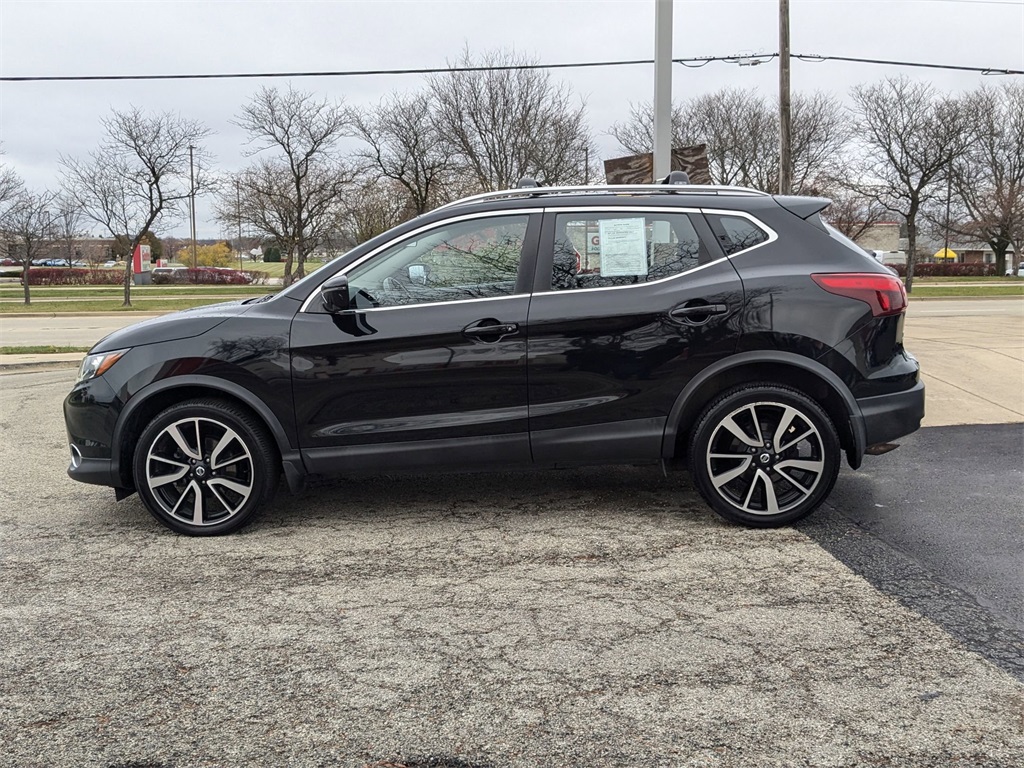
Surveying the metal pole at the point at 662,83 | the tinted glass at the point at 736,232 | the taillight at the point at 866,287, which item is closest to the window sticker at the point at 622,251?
the tinted glass at the point at 736,232

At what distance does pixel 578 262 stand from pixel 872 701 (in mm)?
2657

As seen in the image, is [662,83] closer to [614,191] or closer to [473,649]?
[614,191]

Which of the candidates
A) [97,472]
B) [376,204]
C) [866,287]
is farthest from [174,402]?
[376,204]

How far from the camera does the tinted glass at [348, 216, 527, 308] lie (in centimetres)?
478

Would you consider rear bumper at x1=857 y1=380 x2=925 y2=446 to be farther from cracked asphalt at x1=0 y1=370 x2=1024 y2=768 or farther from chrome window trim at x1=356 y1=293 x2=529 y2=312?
chrome window trim at x1=356 y1=293 x2=529 y2=312

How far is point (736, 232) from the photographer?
4.86 m

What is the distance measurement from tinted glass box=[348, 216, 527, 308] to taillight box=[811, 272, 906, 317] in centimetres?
162

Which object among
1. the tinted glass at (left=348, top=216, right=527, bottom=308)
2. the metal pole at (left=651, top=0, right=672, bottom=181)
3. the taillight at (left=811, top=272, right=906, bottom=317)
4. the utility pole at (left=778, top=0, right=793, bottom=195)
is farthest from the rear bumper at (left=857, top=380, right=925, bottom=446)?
the utility pole at (left=778, top=0, right=793, bottom=195)

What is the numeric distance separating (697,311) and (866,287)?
0.90m

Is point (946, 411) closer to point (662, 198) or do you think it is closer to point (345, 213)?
point (662, 198)

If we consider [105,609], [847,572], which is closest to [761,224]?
[847,572]

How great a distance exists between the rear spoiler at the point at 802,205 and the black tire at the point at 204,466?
10.1 feet

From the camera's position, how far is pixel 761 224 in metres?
4.87

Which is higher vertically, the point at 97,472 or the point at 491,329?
the point at 491,329
